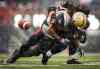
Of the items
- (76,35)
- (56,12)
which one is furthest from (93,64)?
(56,12)

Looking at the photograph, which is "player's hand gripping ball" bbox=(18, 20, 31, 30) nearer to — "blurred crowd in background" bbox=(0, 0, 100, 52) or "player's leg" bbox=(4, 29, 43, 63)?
"blurred crowd in background" bbox=(0, 0, 100, 52)

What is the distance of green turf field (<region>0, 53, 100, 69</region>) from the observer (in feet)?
28.3

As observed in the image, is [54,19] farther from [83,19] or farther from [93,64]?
[93,64]

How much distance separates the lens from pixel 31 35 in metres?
8.61

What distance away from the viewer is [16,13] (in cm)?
861

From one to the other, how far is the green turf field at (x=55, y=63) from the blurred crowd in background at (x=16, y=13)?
326 mm

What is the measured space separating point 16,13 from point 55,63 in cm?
119

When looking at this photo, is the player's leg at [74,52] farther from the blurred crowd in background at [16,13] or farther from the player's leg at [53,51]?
the blurred crowd in background at [16,13]

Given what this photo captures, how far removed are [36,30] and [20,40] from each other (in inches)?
14.0

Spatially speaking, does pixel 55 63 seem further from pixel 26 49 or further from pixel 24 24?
pixel 24 24

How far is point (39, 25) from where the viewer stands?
8602 mm

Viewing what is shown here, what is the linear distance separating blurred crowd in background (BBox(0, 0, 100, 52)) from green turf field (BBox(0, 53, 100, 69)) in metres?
0.33

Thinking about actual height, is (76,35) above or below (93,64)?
above

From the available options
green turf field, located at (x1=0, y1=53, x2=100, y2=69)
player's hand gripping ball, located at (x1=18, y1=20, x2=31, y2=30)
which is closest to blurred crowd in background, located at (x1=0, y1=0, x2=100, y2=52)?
player's hand gripping ball, located at (x1=18, y1=20, x2=31, y2=30)
